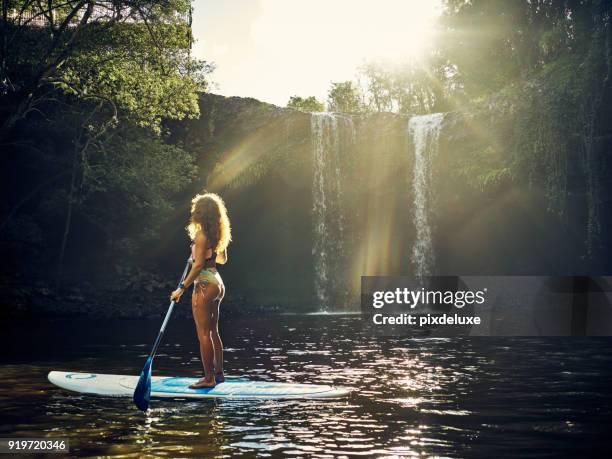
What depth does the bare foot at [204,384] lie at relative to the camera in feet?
34.3

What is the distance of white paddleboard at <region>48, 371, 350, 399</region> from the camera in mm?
10250

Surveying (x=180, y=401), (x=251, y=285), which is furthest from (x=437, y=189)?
(x=180, y=401)

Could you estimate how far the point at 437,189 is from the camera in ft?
115

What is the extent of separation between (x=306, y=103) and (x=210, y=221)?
6382 centimetres

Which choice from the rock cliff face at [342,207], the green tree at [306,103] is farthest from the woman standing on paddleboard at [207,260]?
the green tree at [306,103]

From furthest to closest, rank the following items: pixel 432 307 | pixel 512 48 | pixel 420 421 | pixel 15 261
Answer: pixel 512 48 < pixel 432 307 < pixel 15 261 < pixel 420 421

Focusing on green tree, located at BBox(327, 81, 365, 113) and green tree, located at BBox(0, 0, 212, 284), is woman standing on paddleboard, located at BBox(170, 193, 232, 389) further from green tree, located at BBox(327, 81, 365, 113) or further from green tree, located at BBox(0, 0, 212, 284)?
green tree, located at BBox(327, 81, 365, 113)

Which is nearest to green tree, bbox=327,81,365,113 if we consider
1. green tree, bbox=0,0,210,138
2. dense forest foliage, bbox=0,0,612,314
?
dense forest foliage, bbox=0,0,612,314

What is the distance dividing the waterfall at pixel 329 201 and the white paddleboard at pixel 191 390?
23970 mm

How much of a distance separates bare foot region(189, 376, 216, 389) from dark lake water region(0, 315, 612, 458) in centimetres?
31

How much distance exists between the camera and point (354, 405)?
9.84m

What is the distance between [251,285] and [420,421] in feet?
90.5

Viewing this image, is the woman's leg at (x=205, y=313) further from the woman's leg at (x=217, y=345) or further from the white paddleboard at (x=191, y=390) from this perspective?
the white paddleboard at (x=191, y=390)

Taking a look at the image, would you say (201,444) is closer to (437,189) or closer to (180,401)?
(180,401)
